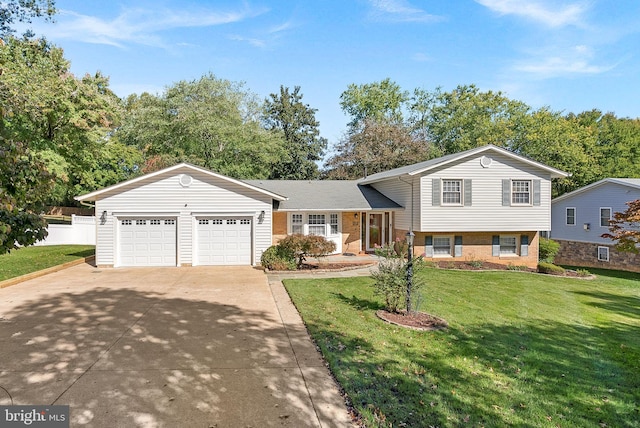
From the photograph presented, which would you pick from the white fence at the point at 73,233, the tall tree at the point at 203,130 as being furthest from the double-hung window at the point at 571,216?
the white fence at the point at 73,233

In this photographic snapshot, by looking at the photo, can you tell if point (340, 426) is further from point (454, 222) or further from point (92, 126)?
point (92, 126)

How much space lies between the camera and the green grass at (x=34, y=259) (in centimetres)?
1252

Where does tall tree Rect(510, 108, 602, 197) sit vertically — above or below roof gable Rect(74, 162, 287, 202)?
above

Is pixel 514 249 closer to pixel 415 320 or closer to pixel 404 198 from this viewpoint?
pixel 404 198

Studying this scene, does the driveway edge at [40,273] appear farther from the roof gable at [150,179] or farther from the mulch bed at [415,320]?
the mulch bed at [415,320]

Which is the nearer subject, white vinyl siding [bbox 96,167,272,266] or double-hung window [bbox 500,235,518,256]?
white vinyl siding [bbox 96,167,272,266]

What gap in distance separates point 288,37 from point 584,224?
2267cm

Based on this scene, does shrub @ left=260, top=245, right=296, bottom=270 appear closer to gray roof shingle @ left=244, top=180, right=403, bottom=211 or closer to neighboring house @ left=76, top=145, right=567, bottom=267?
neighboring house @ left=76, top=145, right=567, bottom=267

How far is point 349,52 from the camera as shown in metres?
17.6

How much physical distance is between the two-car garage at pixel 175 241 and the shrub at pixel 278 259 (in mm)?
1312

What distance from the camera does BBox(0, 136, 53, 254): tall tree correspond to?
11.1 feet

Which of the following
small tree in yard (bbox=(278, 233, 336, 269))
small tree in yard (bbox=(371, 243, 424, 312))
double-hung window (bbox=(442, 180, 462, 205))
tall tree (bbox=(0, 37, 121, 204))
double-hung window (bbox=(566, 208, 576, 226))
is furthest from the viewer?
double-hung window (bbox=(566, 208, 576, 226))

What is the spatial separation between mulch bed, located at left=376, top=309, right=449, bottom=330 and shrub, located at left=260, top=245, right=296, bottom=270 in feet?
20.7

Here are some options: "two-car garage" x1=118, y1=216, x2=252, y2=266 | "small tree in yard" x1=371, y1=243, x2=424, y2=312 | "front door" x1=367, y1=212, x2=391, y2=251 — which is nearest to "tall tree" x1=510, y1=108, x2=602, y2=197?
"front door" x1=367, y1=212, x2=391, y2=251
